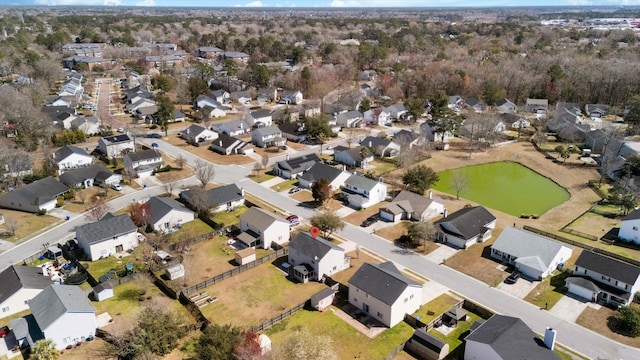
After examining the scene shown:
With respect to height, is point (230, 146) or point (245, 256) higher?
point (230, 146)

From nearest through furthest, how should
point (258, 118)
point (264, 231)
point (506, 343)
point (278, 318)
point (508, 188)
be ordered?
point (506, 343)
point (278, 318)
point (264, 231)
point (508, 188)
point (258, 118)

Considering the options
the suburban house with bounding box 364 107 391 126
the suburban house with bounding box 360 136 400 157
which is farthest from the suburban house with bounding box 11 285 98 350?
the suburban house with bounding box 364 107 391 126

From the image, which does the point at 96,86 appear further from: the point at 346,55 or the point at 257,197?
the point at 257,197

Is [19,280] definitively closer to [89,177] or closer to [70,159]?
[89,177]

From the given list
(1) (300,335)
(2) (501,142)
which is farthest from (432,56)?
(1) (300,335)

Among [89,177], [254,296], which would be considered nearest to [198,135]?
[89,177]

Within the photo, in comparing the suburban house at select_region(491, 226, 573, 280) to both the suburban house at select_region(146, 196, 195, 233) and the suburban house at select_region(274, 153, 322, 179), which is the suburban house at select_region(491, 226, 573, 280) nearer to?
the suburban house at select_region(274, 153, 322, 179)

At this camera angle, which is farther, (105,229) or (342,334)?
(105,229)
